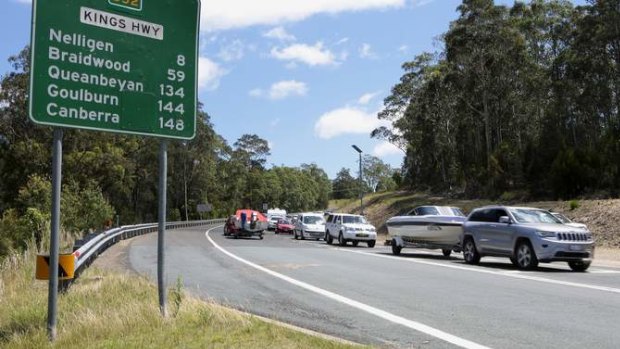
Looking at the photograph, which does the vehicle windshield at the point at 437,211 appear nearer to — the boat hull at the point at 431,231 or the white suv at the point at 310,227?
the boat hull at the point at 431,231

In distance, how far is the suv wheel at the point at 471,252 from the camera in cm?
1881

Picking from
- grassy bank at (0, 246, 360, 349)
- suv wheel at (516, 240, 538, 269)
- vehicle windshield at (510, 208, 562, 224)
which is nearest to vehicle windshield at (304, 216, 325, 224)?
vehicle windshield at (510, 208, 562, 224)

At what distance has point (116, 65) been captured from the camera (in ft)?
25.1

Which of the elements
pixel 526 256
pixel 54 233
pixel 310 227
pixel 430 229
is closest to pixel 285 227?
pixel 310 227

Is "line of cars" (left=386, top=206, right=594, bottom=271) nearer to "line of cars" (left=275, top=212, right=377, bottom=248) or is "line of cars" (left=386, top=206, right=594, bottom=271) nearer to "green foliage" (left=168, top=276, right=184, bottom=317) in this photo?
"line of cars" (left=275, top=212, right=377, bottom=248)

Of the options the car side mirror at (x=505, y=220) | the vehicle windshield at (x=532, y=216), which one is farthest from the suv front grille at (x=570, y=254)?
the car side mirror at (x=505, y=220)

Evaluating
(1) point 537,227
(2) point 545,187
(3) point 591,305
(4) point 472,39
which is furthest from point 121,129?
(4) point 472,39

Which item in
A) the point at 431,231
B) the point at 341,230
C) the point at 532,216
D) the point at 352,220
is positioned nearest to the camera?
the point at 532,216

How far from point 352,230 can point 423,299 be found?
741 inches

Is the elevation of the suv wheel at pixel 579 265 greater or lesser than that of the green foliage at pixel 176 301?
lesser

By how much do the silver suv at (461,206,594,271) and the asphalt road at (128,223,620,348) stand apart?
1.46ft

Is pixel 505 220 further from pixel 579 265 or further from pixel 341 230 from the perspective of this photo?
pixel 341 230

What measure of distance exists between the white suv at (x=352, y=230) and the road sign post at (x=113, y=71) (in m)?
22.1

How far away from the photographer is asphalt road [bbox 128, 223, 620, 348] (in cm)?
782
